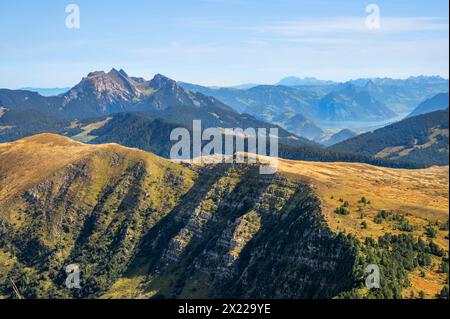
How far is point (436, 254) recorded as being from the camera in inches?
6245

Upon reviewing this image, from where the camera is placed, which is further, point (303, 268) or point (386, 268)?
point (303, 268)

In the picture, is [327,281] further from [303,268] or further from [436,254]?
[436,254]

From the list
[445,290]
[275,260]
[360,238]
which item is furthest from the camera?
[275,260]
